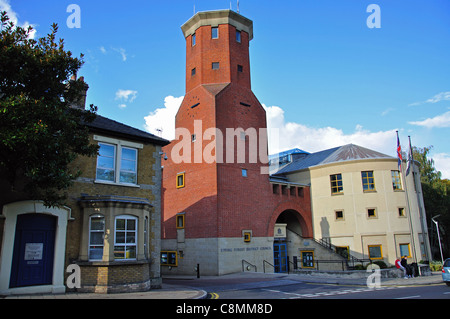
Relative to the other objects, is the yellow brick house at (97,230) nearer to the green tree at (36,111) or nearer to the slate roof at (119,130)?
the slate roof at (119,130)

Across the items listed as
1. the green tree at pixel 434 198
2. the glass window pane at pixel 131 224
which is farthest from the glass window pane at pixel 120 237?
the green tree at pixel 434 198

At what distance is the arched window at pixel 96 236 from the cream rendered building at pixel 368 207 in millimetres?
22330

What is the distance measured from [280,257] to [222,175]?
31.2 feet

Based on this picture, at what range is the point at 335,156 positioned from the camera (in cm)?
3341

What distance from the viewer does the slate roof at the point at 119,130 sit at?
15498mm

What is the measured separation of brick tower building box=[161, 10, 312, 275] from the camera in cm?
2509

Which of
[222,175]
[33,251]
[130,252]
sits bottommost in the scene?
[130,252]

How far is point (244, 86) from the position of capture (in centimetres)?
2952

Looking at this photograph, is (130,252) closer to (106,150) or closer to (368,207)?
(106,150)

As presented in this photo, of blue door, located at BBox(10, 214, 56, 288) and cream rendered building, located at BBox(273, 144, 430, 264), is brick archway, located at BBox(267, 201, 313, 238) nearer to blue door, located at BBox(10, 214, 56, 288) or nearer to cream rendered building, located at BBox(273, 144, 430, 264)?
cream rendered building, located at BBox(273, 144, 430, 264)

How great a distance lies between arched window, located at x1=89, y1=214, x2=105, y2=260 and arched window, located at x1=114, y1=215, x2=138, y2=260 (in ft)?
1.94

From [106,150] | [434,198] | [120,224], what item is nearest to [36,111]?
[106,150]

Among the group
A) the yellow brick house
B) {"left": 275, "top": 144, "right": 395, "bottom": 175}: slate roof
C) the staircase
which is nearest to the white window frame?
the yellow brick house
